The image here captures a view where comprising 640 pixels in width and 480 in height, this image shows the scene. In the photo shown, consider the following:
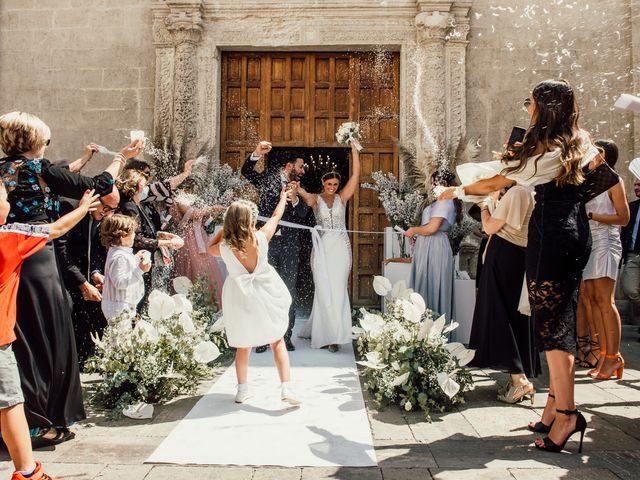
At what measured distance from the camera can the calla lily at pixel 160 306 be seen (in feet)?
14.1

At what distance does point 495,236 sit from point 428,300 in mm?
2014

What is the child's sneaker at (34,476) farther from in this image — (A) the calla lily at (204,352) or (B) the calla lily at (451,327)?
(B) the calla lily at (451,327)

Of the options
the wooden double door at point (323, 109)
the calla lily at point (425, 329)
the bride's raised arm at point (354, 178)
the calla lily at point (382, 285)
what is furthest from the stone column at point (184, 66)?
the calla lily at point (425, 329)

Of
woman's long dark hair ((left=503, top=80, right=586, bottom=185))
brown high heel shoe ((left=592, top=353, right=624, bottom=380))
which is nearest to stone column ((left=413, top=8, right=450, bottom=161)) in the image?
brown high heel shoe ((left=592, top=353, right=624, bottom=380))

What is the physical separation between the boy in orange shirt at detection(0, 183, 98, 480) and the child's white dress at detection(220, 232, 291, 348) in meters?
1.61

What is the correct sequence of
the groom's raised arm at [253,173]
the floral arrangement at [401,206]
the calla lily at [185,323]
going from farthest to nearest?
1. the floral arrangement at [401,206]
2. the groom's raised arm at [253,173]
3. the calla lily at [185,323]

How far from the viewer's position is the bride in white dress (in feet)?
20.1

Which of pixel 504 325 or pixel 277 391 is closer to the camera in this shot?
pixel 504 325

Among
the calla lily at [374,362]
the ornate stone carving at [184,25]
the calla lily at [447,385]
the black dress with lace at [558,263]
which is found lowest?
the calla lily at [447,385]

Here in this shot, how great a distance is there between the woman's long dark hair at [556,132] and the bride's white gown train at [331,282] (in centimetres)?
304

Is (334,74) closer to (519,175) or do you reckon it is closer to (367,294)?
(367,294)

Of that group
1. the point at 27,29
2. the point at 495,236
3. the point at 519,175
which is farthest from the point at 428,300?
the point at 27,29

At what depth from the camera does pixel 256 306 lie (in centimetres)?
416

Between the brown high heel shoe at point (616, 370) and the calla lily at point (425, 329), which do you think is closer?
the calla lily at point (425, 329)
